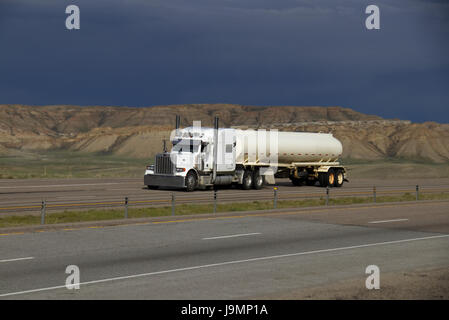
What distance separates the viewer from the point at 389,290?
9969 mm

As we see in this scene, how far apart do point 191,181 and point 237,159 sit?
3.63 m

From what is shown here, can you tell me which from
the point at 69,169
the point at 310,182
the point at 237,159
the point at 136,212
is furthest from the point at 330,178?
the point at 69,169

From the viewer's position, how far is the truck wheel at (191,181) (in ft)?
112

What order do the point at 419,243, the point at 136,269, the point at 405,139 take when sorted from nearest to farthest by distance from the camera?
the point at 136,269 < the point at 419,243 < the point at 405,139

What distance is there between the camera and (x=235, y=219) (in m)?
21.4

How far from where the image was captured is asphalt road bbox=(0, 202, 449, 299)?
1016 centimetres

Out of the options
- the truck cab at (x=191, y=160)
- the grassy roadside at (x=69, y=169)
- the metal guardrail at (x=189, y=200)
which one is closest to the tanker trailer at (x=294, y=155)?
the truck cab at (x=191, y=160)

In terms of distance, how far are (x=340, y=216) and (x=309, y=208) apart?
2191mm

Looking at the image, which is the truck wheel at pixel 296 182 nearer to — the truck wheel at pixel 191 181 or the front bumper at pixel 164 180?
the truck wheel at pixel 191 181

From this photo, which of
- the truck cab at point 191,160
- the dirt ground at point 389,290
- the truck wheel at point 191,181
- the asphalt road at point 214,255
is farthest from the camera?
the truck cab at point 191,160

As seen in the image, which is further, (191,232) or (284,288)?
(191,232)

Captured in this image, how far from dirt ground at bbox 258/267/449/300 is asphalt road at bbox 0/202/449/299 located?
13.5 inches
